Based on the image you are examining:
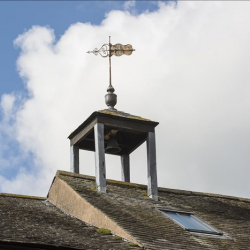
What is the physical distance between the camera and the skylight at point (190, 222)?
18.7 metres

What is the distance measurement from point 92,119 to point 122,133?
1.71 meters

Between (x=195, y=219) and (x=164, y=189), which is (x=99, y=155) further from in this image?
(x=195, y=219)

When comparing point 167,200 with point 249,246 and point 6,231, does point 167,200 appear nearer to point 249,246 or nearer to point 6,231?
point 249,246

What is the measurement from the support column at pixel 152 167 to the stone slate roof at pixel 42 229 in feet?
9.72

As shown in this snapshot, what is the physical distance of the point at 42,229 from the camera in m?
16.7

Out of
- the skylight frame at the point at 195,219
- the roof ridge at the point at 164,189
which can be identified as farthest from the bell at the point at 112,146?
the skylight frame at the point at 195,219

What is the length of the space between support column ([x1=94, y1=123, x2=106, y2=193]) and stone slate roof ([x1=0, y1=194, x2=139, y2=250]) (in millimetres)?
1599

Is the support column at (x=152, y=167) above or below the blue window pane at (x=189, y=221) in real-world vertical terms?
above

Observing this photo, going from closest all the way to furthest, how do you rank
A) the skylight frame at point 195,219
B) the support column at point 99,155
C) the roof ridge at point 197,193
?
1. the skylight frame at point 195,219
2. the support column at point 99,155
3. the roof ridge at point 197,193

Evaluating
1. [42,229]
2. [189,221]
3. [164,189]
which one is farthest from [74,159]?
Result: [42,229]

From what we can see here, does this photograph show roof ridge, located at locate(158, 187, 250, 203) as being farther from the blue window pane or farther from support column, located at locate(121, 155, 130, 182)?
the blue window pane

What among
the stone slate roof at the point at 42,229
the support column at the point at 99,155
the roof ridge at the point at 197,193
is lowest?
the stone slate roof at the point at 42,229

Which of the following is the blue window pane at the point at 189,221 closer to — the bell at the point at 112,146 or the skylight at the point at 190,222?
the skylight at the point at 190,222

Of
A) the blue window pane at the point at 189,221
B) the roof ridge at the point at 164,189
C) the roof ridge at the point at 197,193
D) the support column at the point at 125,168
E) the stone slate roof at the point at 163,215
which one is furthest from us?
the support column at the point at 125,168
